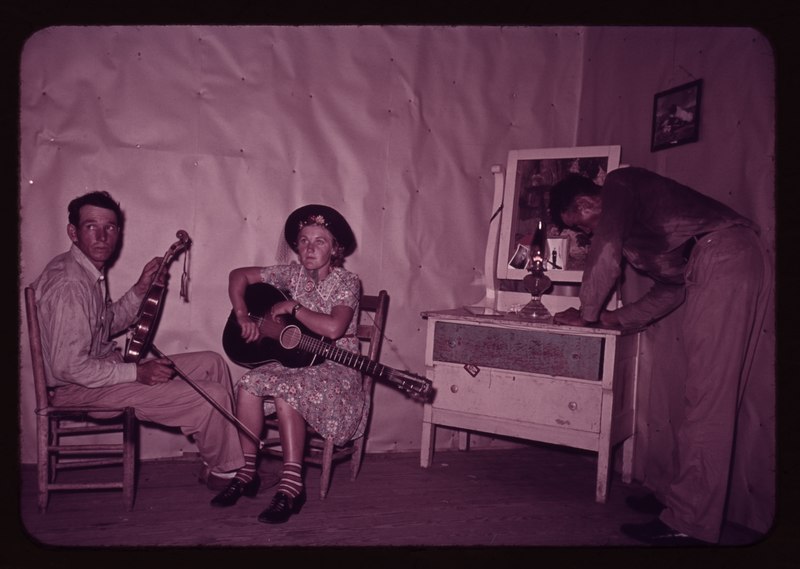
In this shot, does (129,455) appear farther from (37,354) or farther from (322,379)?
(322,379)

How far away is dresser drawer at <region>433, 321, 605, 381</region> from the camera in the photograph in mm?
2684

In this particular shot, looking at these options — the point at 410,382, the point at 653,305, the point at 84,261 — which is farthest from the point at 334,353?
the point at 653,305

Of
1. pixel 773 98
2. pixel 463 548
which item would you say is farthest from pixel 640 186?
pixel 463 548

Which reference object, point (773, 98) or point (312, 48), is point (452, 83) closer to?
point (312, 48)

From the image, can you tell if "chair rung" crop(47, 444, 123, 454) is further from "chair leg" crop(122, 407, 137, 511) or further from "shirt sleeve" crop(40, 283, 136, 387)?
"shirt sleeve" crop(40, 283, 136, 387)

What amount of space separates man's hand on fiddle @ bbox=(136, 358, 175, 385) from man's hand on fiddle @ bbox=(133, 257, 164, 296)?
1.65 ft

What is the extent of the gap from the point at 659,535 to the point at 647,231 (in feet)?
4.28

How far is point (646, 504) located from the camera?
8.83 feet

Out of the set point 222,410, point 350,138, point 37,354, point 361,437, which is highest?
point 350,138

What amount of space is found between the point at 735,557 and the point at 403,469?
1638 mm

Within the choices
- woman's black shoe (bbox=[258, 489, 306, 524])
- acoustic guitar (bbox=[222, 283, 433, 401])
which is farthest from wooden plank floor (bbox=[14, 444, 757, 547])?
acoustic guitar (bbox=[222, 283, 433, 401])

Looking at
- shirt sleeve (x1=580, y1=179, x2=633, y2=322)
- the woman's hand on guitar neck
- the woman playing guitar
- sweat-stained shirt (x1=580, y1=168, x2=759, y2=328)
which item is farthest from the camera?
the woman's hand on guitar neck

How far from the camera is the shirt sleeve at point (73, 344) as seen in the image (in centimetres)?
245

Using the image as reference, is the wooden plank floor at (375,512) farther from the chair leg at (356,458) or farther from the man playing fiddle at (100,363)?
the man playing fiddle at (100,363)
